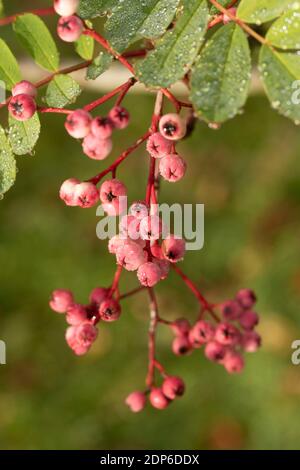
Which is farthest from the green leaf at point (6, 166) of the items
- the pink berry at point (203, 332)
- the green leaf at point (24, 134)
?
the pink berry at point (203, 332)

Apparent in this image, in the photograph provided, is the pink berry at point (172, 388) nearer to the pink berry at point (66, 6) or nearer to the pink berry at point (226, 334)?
the pink berry at point (226, 334)

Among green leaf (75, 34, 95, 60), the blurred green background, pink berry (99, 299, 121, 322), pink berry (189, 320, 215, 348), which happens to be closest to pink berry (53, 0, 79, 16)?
green leaf (75, 34, 95, 60)

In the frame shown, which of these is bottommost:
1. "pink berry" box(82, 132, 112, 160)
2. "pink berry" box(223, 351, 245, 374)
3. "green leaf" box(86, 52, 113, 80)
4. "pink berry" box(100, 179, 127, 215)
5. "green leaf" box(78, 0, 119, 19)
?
"pink berry" box(223, 351, 245, 374)

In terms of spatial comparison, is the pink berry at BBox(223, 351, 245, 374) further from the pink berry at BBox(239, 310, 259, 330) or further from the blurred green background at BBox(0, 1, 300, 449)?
the blurred green background at BBox(0, 1, 300, 449)

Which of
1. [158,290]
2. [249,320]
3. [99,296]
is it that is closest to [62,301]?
[99,296]

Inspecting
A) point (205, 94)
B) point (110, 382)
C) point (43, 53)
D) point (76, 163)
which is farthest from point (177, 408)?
point (205, 94)

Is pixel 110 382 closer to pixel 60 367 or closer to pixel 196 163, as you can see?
pixel 60 367

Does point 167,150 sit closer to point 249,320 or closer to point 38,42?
point 38,42
